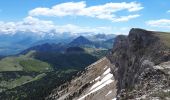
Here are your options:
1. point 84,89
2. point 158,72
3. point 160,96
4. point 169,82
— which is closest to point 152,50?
point 158,72

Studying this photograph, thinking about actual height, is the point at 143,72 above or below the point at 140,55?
above

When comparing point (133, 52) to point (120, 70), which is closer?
point (133, 52)

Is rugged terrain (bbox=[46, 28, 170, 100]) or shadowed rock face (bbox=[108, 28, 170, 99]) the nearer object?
rugged terrain (bbox=[46, 28, 170, 100])

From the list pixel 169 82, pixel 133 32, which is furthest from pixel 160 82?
pixel 133 32

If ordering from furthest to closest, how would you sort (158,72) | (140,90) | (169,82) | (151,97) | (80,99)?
(80,99) < (158,72) < (169,82) < (140,90) < (151,97)

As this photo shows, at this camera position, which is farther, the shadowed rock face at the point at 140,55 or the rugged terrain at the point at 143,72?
the shadowed rock face at the point at 140,55

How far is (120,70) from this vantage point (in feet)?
471

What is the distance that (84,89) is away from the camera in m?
180

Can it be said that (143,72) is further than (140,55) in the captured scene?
No

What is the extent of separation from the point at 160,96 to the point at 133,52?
3625 inches

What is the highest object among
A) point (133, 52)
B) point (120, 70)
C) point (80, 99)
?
point (133, 52)

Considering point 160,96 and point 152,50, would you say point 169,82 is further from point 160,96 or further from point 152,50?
point 152,50

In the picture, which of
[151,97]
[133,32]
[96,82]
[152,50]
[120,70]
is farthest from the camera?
[96,82]

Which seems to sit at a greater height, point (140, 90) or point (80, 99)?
point (140, 90)
